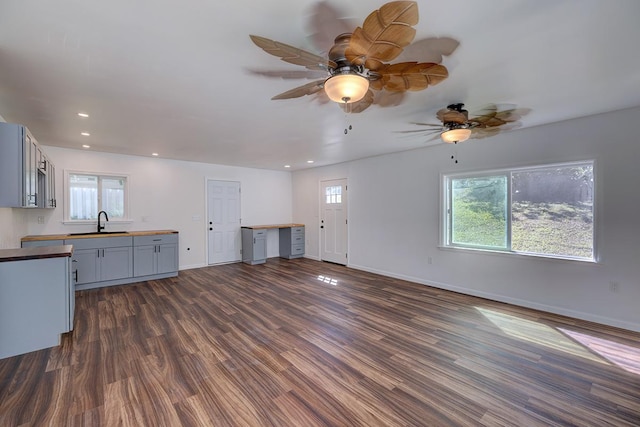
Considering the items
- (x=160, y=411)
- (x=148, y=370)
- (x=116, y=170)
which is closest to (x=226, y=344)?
(x=148, y=370)

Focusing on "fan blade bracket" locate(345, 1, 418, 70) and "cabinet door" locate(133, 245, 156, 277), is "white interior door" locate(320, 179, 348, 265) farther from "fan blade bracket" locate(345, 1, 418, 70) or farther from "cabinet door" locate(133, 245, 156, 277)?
"fan blade bracket" locate(345, 1, 418, 70)

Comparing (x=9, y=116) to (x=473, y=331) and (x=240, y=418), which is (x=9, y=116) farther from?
(x=473, y=331)

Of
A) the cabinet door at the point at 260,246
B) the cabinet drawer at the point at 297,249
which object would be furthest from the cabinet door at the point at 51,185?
the cabinet drawer at the point at 297,249

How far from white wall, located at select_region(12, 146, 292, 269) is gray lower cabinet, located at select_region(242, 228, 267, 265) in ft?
1.84

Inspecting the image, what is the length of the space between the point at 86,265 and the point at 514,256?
6688mm

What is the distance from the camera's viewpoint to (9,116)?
312cm

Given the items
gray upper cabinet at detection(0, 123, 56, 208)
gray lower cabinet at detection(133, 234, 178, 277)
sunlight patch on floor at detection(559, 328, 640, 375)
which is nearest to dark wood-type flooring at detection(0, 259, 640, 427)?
sunlight patch on floor at detection(559, 328, 640, 375)

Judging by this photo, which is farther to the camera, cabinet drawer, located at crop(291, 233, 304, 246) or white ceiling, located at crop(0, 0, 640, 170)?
cabinet drawer, located at crop(291, 233, 304, 246)

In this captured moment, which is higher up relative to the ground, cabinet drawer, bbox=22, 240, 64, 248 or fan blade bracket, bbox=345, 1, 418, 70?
fan blade bracket, bbox=345, 1, 418, 70

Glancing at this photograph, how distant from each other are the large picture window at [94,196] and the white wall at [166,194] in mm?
110

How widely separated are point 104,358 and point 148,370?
55 cm

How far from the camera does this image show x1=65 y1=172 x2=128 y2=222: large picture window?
491cm

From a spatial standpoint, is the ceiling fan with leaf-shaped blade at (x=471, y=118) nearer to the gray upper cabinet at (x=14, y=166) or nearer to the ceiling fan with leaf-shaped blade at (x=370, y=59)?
the ceiling fan with leaf-shaped blade at (x=370, y=59)

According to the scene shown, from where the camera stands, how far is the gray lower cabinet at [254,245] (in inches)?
258
